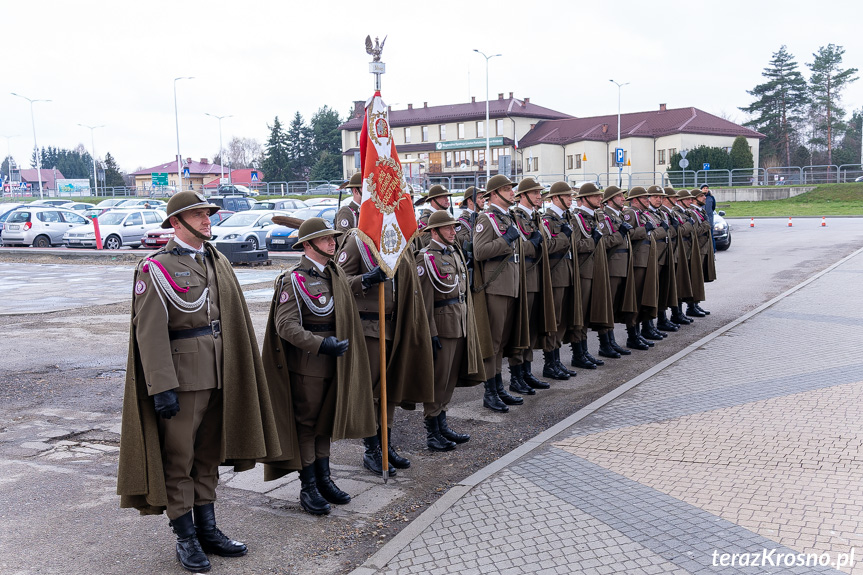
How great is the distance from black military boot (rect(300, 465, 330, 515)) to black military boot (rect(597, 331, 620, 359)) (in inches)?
242

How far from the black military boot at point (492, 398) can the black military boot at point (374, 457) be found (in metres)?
1.91

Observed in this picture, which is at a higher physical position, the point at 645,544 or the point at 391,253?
the point at 391,253

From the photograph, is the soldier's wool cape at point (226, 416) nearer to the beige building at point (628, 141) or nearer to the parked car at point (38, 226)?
the parked car at point (38, 226)

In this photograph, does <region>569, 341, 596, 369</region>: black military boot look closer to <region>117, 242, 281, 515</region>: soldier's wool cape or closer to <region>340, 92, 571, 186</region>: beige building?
<region>117, 242, 281, 515</region>: soldier's wool cape

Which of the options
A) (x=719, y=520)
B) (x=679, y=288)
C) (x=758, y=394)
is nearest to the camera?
(x=719, y=520)

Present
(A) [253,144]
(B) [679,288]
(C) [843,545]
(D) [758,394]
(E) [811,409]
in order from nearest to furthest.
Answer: (C) [843,545]
(E) [811,409]
(D) [758,394]
(B) [679,288]
(A) [253,144]

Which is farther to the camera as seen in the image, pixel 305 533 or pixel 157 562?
pixel 305 533

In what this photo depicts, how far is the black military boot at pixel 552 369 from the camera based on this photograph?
981cm

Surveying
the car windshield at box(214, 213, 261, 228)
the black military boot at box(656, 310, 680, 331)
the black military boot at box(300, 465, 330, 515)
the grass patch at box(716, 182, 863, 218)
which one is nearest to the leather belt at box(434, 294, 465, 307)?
the black military boot at box(300, 465, 330, 515)

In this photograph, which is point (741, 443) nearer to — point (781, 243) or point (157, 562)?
point (157, 562)

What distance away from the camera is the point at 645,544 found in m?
4.96

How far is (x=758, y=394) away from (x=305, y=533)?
206 inches

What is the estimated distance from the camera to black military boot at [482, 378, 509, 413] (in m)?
8.43

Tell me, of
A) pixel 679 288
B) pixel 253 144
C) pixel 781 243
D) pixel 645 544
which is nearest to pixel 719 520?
pixel 645 544
